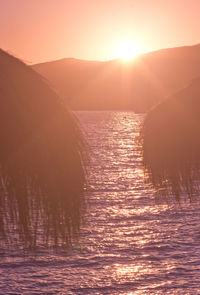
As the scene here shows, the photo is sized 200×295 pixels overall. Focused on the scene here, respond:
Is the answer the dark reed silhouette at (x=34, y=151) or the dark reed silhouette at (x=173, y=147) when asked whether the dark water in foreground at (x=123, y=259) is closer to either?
the dark reed silhouette at (x=173, y=147)

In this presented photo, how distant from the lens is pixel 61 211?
5621mm

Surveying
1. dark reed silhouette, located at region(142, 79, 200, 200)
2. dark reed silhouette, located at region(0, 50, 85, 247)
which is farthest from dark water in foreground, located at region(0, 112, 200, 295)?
dark reed silhouette, located at region(0, 50, 85, 247)

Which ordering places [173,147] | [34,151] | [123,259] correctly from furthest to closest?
[123,259], [173,147], [34,151]

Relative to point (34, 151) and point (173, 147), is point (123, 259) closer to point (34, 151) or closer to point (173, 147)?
point (173, 147)

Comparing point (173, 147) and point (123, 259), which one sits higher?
point (173, 147)

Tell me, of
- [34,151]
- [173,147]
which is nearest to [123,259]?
[173,147]

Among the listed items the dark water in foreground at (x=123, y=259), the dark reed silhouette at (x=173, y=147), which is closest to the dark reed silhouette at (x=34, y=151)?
the dark reed silhouette at (x=173, y=147)

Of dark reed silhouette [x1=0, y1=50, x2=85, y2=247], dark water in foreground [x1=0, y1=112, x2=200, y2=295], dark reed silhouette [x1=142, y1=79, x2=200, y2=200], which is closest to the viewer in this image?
dark reed silhouette [x1=0, y1=50, x2=85, y2=247]

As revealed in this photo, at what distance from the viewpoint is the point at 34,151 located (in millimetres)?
5383

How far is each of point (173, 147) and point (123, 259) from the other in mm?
63541

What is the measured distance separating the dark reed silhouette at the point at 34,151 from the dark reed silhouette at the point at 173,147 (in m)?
1.45

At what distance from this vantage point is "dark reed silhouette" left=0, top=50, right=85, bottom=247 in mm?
5387

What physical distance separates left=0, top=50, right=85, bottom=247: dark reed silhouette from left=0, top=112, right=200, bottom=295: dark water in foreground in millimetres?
43862

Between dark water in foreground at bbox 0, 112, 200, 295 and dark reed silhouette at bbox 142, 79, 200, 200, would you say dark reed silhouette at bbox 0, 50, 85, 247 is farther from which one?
dark water in foreground at bbox 0, 112, 200, 295
